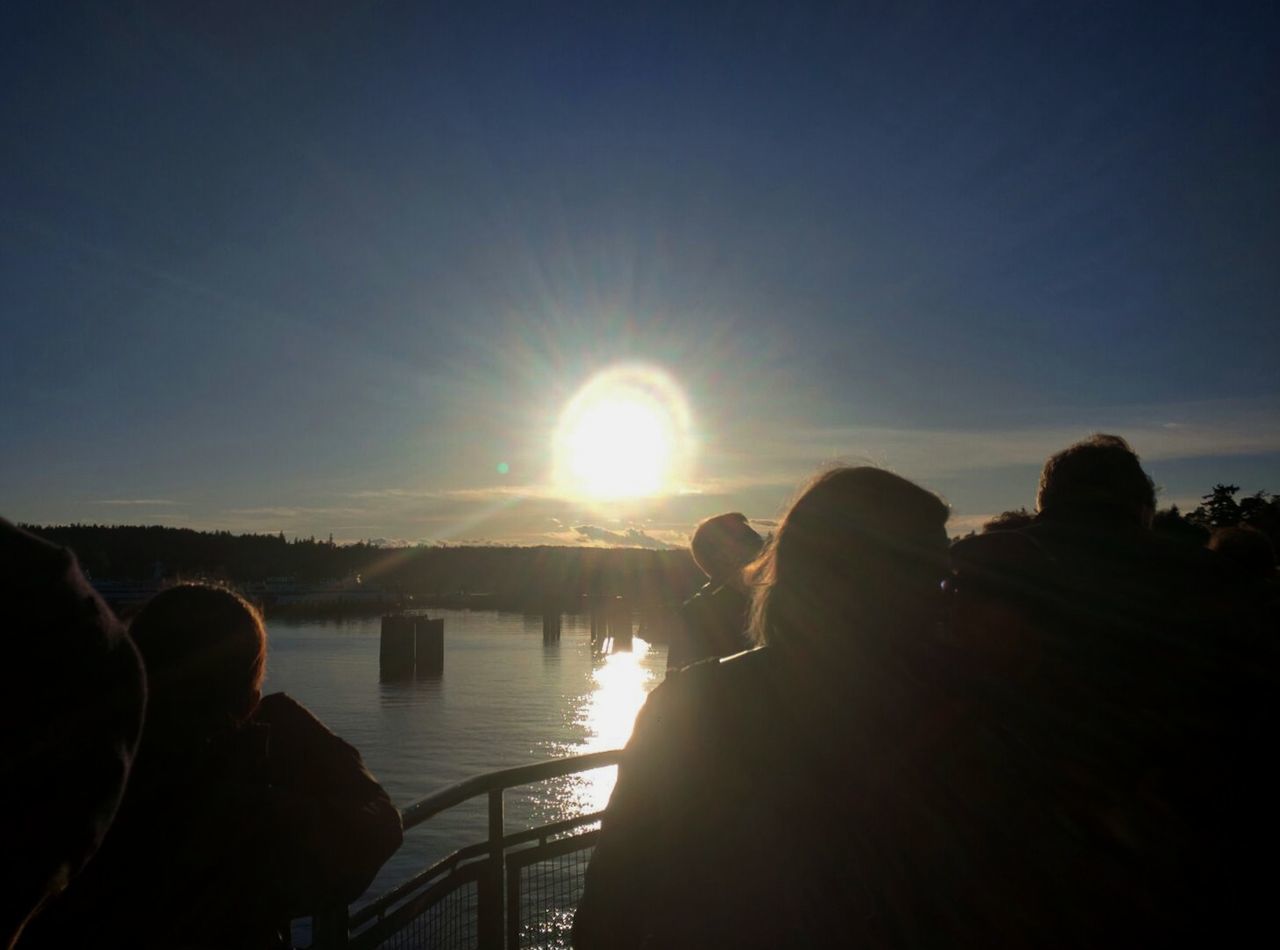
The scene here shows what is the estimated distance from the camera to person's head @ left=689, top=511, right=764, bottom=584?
5094mm

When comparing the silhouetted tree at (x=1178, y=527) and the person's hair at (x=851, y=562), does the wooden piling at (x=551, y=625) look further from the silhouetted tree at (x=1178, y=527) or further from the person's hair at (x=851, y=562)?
the person's hair at (x=851, y=562)

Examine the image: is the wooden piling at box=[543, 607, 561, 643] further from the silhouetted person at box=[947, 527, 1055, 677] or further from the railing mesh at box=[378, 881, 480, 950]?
the silhouetted person at box=[947, 527, 1055, 677]

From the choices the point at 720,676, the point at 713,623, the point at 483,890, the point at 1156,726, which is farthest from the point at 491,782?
the point at 1156,726

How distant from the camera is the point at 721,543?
5.14m

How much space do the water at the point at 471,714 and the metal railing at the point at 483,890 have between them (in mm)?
374

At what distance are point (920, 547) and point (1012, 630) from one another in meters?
0.46

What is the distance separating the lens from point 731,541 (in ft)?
16.9

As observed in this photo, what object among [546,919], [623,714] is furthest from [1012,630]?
[623,714]

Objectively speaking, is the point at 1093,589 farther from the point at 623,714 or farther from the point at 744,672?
the point at 623,714

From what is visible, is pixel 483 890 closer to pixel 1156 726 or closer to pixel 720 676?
pixel 720 676

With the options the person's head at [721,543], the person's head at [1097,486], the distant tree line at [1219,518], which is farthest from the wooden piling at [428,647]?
the person's head at [1097,486]

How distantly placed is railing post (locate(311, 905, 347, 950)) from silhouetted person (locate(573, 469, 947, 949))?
1.41m

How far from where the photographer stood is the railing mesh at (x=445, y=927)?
3.63 m

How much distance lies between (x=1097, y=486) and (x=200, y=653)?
9.12ft
